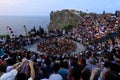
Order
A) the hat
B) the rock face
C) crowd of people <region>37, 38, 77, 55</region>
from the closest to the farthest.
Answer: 1. the hat
2. crowd of people <region>37, 38, 77, 55</region>
3. the rock face

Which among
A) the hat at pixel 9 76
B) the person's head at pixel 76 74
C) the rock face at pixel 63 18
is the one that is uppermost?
the person's head at pixel 76 74

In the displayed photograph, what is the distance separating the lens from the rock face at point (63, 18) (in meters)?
108

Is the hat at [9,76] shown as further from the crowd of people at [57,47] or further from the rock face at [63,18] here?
the rock face at [63,18]

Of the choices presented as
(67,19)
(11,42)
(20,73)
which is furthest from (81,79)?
(67,19)

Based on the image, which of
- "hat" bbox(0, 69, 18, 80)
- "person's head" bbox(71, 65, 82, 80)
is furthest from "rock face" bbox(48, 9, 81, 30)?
"person's head" bbox(71, 65, 82, 80)

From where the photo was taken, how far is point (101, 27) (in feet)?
157

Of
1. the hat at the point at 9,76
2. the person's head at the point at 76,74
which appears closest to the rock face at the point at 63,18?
the hat at the point at 9,76

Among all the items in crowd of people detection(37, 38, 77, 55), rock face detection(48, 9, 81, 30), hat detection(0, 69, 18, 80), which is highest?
hat detection(0, 69, 18, 80)

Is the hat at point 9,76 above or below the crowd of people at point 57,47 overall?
above

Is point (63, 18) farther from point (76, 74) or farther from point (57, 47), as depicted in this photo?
point (76, 74)

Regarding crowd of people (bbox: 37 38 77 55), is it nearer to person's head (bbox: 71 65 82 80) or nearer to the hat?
the hat

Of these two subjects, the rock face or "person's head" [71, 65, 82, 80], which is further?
the rock face

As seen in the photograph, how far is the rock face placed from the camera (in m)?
108

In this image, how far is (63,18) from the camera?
374ft
